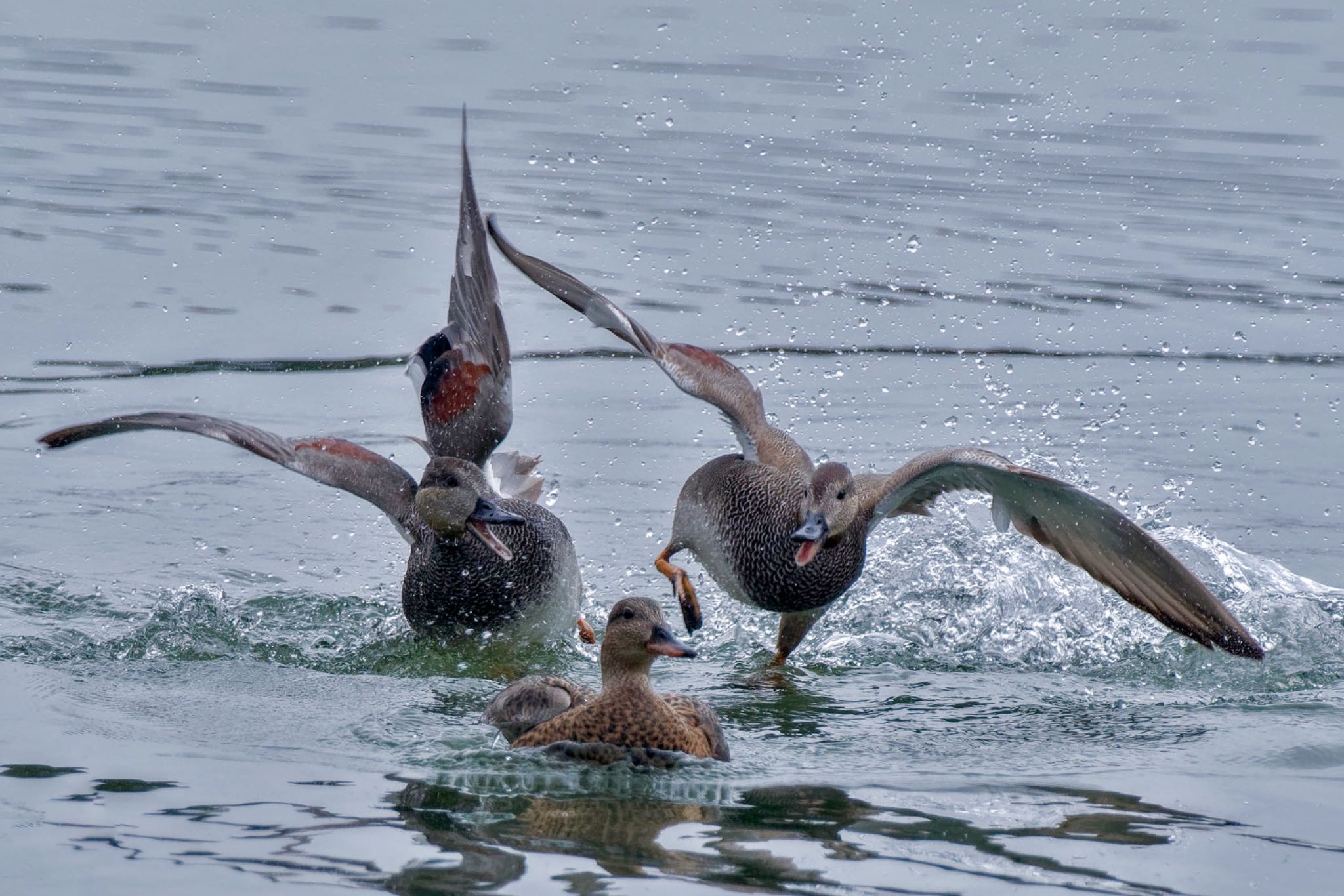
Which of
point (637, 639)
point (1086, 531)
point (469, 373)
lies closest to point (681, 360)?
point (469, 373)

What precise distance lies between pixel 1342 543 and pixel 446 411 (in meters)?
4.34

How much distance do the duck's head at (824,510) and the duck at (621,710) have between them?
116 cm

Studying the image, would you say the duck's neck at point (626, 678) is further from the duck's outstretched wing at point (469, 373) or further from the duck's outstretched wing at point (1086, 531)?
the duck's outstretched wing at point (469, 373)

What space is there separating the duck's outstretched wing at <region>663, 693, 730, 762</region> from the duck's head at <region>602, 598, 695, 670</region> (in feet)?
0.57

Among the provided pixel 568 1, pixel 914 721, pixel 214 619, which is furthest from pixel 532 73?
pixel 914 721

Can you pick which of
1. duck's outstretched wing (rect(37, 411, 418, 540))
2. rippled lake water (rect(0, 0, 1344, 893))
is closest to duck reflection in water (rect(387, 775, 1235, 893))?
rippled lake water (rect(0, 0, 1344, 893))

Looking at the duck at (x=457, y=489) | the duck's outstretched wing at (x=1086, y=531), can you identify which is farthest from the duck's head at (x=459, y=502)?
the duck's outstretched wing at (x=1086, y=531)

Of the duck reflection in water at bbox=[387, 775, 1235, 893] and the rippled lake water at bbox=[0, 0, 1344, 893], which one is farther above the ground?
the rippled lake water at bbox=[0, 0, 1344, 893]

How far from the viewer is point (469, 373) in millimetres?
8719

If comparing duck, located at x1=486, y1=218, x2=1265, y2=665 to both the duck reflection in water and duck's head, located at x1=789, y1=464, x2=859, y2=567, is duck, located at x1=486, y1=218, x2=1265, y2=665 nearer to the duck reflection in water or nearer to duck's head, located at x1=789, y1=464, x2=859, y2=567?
duck's head, located at x1=789, y1=464, x2=859, y2=567

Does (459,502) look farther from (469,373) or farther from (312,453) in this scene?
(469,373)

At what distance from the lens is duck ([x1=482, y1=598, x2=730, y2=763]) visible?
6.34 m

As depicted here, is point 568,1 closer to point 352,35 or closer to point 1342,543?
point 352,35

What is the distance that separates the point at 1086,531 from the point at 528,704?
245 centimetres
